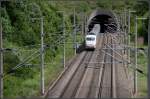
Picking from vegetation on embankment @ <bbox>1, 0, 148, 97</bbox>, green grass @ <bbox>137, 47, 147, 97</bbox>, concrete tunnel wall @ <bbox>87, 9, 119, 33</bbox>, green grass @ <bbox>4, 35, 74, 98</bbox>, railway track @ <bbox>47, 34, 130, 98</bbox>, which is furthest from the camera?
concrete tunnel wall @ <bbox>87, 9, 119, 33</bbox>

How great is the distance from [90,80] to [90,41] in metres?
17.6

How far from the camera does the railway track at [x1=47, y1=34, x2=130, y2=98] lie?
1347 inches

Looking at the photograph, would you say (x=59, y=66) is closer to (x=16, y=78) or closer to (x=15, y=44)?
(x=15, y=44)

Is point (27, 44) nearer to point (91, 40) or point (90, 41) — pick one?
point (91, 40)

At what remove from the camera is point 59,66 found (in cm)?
4653

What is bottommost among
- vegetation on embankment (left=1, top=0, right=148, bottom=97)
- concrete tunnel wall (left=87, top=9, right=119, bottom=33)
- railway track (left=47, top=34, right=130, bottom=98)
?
railway track (left=47, top=34, right=130, bottom=98)

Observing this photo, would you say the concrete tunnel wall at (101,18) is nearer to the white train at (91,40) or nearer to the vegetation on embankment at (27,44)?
the vegetation on embankment at (27,44)

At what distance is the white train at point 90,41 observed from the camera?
5741 cm

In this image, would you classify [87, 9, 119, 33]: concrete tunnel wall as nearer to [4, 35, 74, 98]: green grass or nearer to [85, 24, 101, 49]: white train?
[85, 24, 101, 49]: white train

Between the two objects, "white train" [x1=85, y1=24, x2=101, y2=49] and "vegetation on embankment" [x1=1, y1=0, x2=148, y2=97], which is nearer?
"vegetation on embankment" [x1=1, y1=0, x2=148, y2=97]

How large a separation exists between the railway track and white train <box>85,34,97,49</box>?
9.46 ft

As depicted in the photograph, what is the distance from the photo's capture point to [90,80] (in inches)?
1610

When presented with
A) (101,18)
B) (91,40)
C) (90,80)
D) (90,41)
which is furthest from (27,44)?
(101,18)

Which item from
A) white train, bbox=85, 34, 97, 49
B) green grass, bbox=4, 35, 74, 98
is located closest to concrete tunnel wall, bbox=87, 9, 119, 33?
white train, bbox=85, 34, 97, 49
